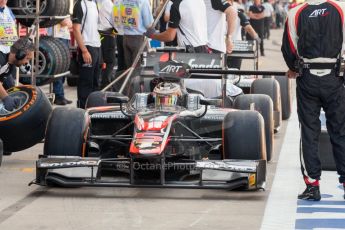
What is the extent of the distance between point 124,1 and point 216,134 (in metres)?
6.01

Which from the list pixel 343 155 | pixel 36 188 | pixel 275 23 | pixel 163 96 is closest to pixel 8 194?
pixel 36 188

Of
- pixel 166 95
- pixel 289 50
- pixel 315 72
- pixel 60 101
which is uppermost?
pixel 289 50

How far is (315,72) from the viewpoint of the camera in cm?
1017

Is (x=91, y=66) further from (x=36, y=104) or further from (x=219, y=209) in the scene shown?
(x=219, y=209)

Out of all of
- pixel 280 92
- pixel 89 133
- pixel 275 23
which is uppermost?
pixel 89 133

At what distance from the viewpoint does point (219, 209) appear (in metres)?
9.70

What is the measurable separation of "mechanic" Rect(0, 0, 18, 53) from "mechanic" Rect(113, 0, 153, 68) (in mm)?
3480

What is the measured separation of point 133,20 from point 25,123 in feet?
16.2

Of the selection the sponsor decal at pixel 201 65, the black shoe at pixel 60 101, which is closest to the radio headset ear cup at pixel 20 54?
the sponsor decal at pixel 201 65

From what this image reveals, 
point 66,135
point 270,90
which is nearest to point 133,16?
point 270,90

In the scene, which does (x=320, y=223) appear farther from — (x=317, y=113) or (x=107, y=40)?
(x=107, y=40)

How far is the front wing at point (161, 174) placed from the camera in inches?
394

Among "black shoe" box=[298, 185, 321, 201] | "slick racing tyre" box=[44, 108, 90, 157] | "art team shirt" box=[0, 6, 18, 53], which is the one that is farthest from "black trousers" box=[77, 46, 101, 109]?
"black shoe" box=[298, 185, 321, 201]

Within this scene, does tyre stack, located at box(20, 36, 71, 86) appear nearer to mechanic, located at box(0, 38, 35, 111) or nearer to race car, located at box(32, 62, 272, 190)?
mechanic, located at box(0, 38, 35, 111)
